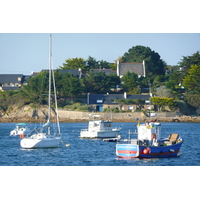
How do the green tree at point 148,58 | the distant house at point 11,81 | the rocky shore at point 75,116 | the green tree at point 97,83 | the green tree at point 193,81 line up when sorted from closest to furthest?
the rocky shore at point 75,116 → the green tree at point 97,83 → the green tree at point 193,81 → the distant house at point 11,81 → the green tree at point 148,58

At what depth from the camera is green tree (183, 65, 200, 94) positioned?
9206 cm

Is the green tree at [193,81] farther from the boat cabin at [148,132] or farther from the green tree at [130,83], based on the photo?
the boat cabin at [148,132]

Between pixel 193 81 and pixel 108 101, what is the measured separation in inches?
704

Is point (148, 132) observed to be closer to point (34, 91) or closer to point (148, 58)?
point (34, 91)

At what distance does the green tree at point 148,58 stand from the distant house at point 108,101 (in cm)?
1885

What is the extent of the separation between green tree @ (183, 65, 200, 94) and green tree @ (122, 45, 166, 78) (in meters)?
13.0

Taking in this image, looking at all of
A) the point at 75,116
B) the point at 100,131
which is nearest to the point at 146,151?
the point at 100,131

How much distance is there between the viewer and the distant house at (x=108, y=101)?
85.4 metres

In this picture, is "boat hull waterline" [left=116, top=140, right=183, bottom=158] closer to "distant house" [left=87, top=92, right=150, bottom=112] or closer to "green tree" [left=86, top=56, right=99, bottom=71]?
"distant house" [left=87, top=92, right=150, bottom=112]

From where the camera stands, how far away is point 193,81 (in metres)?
92.4

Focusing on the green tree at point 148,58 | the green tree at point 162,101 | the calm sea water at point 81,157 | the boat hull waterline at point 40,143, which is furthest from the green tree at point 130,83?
→ the boat hull waterline at point 40,143

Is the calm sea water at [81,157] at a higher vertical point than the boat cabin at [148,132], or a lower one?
lower

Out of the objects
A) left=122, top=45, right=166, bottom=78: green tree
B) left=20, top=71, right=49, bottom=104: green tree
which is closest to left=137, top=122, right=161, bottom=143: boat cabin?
left=20, top=71, right=49, bottom=104: green tree

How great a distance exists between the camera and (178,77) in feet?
317
